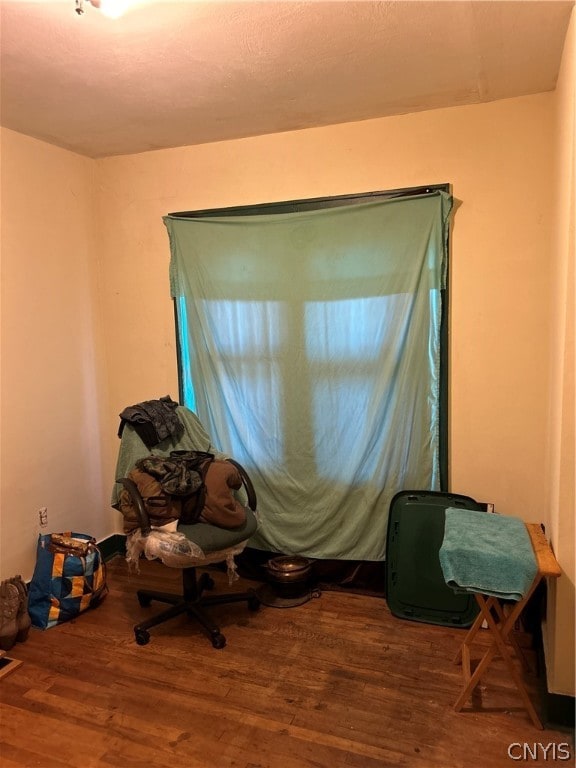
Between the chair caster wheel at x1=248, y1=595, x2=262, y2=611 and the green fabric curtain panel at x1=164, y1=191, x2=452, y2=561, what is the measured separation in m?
0.36

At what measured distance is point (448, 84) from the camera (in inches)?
95.3

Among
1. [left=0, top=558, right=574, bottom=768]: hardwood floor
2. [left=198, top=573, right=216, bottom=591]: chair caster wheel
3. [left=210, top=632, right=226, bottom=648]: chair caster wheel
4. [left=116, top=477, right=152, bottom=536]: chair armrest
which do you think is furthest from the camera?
[left=198, top=573, right=216, bottom=591]: chair caster wheel

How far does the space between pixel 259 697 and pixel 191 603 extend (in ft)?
2.17

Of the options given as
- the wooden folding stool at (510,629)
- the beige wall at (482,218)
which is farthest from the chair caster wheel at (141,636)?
the beige wall at (482,218)

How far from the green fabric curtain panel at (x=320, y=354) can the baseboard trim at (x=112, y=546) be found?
102cm

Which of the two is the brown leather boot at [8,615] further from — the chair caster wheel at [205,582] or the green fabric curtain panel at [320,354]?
the green fabric curtain panel at [320,354]

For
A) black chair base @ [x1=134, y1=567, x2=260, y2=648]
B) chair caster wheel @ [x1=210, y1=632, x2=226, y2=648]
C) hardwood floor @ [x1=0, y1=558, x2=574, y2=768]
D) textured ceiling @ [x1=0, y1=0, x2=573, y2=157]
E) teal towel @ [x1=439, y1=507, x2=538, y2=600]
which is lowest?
hardwood floor @ [x1=0, y1=558, x2=574, y2=768]

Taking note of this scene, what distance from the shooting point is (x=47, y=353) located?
3127mm

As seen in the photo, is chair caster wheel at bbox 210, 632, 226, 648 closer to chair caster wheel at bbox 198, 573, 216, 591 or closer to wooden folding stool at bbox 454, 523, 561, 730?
chair caster wheel at bbox 198, 573, 216, 591

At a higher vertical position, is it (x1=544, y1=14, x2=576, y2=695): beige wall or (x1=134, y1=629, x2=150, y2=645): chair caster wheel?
(x1=544, y1=14, x2=576, y2=695): beige wall

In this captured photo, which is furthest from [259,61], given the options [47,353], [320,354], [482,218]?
[47,353]

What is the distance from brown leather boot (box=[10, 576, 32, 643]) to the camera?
2646mm

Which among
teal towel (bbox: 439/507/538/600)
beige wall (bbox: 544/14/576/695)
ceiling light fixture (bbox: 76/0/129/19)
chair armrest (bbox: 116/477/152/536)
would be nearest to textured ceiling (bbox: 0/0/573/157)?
ceiling light fixture (bbox: 76/0/129/19)

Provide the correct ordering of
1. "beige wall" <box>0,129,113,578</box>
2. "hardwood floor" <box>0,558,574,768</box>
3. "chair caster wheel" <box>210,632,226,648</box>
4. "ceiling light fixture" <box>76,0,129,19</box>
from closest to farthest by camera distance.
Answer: "ceiling light fixture" <box>76,0,129,19</box>, "hardwood floor" <box>0,558,574,768</box>, "chair caster wheel" <box>210,632,226,648</box>, "beige wall" <box>0,129,113,578</box>
